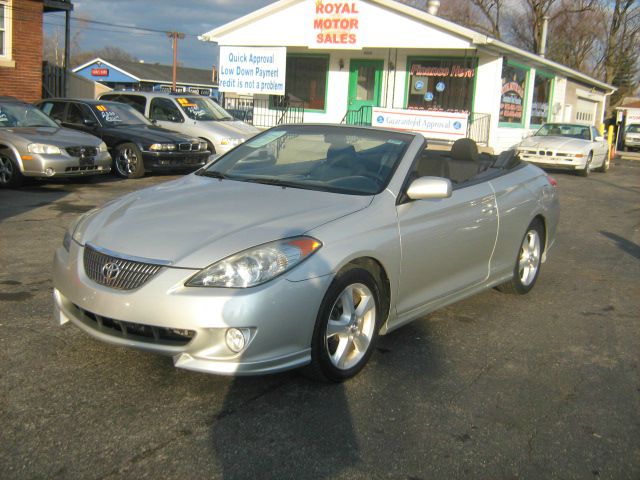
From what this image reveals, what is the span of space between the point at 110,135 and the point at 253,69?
33.0ft

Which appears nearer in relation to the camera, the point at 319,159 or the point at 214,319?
the point at 214,319

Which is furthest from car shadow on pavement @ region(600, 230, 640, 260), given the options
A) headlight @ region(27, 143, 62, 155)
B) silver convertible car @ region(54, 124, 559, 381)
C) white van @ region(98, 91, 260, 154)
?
headlight @ region(27, 143, 62, 155)

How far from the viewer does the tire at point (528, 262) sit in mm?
6070

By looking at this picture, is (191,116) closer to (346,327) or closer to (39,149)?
(39,149)

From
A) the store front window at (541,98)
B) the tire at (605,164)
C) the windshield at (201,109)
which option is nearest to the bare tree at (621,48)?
the store front window at (541,98)

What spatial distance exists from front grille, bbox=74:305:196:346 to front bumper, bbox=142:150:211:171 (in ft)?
31.8

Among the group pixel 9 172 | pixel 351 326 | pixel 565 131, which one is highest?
pixel 565 131

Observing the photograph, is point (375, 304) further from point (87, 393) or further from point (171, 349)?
point (87, 393)

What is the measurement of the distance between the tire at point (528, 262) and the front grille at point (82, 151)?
7.77 m

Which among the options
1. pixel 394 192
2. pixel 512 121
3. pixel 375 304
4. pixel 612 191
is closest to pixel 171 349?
pixel 375 304

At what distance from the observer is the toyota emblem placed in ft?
11.9

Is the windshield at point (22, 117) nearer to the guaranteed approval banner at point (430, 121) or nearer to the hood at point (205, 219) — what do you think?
the hood at point (205, 219)

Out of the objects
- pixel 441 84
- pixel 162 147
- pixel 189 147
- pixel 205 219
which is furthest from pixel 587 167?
pixel 205 219

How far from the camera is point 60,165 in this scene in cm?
1102
